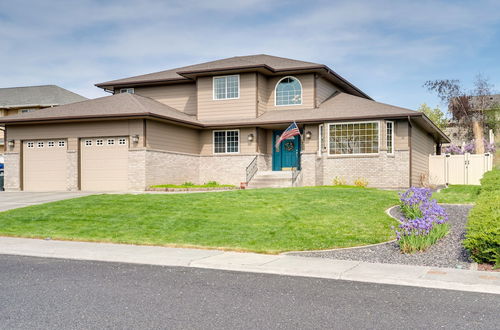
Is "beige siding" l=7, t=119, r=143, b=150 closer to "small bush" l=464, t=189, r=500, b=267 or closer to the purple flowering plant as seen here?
the purple flowering plant

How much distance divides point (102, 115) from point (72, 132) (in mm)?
2486

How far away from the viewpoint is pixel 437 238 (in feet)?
35.5

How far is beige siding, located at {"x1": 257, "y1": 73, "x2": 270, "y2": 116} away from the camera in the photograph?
28.2m

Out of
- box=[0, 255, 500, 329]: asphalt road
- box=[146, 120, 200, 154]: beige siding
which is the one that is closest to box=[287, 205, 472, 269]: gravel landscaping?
box=[0, 255, 500, 329]: asphalt road

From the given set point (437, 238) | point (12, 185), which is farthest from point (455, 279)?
point (12, 185)

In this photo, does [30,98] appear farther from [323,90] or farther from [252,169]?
[323,90]

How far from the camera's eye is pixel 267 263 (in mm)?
9305

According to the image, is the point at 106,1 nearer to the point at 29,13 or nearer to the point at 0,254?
the point at 29,13

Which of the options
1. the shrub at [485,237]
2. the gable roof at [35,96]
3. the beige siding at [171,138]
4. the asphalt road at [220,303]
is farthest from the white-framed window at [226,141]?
the gable roof at [35,96]

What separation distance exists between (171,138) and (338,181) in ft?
29.1

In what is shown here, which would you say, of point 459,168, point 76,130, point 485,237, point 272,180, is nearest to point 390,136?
point 459,168

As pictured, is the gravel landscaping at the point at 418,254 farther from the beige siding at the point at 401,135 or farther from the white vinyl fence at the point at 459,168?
the white vinyl fence at the point at 459,168

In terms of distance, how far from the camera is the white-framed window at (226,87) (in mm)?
28609

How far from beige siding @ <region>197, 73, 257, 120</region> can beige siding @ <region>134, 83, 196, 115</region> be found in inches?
51.4
